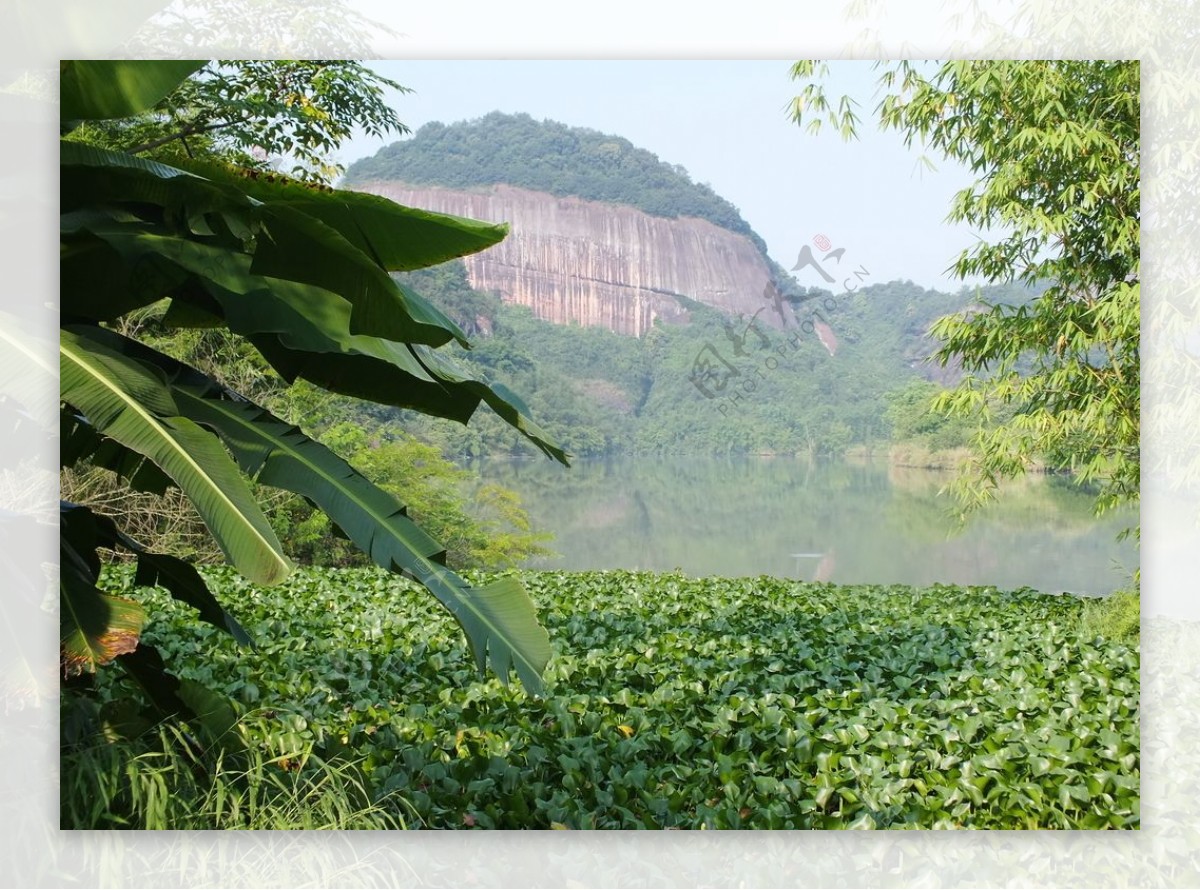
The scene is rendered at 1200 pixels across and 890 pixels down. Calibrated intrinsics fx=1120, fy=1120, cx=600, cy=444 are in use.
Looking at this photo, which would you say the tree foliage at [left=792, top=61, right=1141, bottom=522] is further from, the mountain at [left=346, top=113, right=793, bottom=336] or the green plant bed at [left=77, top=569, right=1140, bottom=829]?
the mountain at [left=346, top=113, right=793, bottom=336]

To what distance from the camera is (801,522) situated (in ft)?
18.3

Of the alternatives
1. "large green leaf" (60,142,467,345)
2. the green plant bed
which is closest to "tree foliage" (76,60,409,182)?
the green plant bed

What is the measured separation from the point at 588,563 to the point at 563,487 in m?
0.47

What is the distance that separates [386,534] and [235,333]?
1.80ft

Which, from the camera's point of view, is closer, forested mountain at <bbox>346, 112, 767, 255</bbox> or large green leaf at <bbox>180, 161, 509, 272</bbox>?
large green leaf at <bbox>180, 161, 509, 272</bbox>

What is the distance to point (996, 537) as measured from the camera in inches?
196

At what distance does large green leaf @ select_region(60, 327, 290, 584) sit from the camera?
180 cm

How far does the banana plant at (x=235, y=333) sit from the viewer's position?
1896 millimetres

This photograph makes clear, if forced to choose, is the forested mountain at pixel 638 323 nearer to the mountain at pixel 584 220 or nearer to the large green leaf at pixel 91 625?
the mountain at pixel 584 220

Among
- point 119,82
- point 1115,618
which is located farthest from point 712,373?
point 119,82

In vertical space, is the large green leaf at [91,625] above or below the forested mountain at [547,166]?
below

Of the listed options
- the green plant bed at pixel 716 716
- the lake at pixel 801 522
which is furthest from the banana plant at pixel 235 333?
the lake at pixel 801 522

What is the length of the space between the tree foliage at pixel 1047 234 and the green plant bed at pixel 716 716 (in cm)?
75

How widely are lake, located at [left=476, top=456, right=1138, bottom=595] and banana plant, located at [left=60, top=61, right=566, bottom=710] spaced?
122 inches
